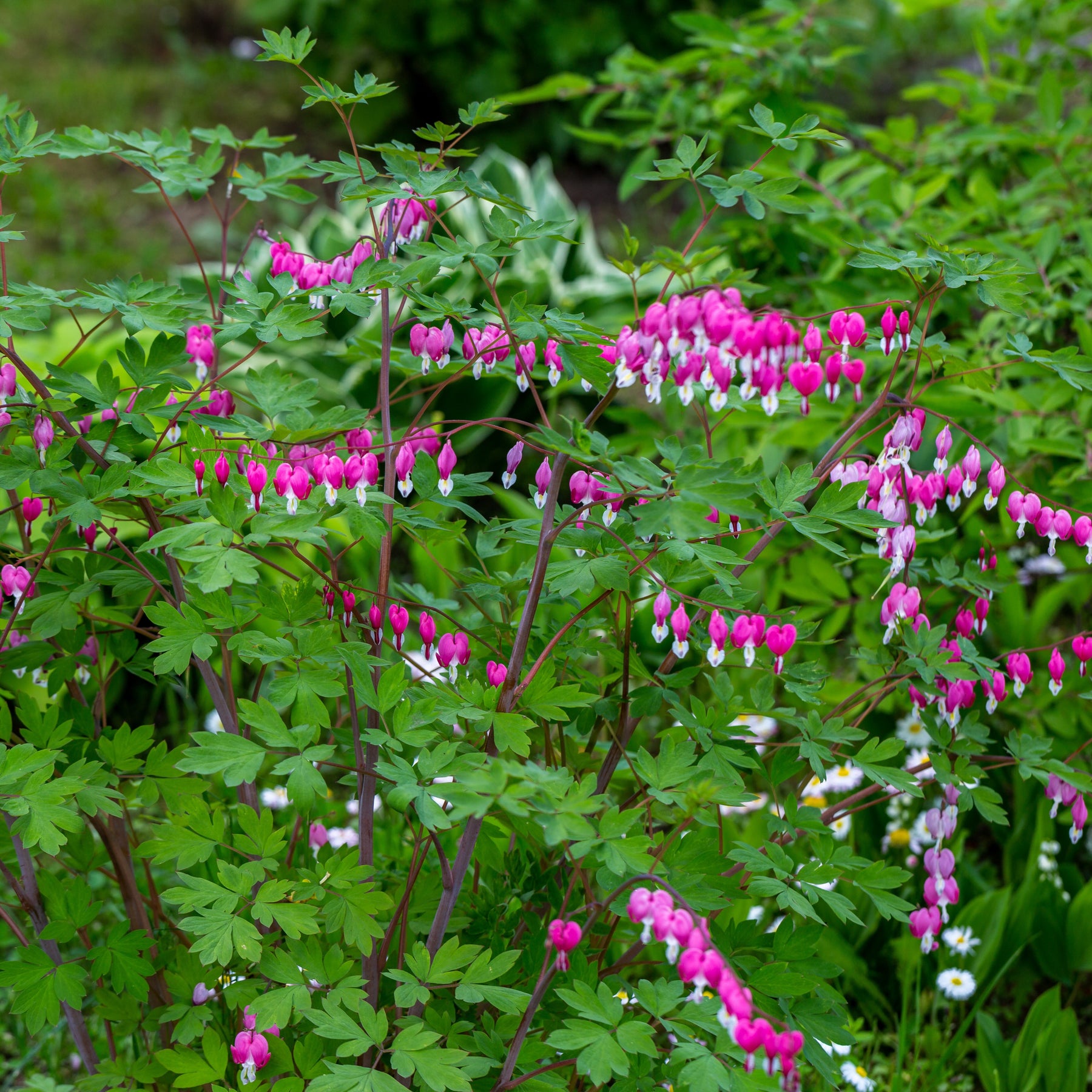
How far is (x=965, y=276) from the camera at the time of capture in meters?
1.39

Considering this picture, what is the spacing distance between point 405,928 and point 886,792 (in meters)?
0.84

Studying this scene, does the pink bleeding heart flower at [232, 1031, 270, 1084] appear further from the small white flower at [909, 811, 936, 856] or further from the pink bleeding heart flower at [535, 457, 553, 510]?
the small white flower at [909, 811, 936, 856]

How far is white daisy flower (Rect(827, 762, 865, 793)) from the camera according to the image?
2861 millimetres

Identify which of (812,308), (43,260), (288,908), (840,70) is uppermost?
(840,70)

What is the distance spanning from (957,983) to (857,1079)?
364mm

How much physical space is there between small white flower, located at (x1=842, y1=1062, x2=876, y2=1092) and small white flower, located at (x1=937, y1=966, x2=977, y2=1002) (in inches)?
10.9

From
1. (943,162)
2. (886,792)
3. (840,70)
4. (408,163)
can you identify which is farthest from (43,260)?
(886,792)

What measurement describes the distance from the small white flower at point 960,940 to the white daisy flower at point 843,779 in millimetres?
517

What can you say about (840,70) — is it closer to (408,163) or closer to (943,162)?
(943,162)

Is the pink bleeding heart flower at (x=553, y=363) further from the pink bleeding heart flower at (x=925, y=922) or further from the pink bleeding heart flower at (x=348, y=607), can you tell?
the pink bleeding heart flower at (x=925, y=922)

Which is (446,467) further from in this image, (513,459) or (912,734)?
(912,734)

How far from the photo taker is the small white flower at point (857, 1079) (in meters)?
2.09

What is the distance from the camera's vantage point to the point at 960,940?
2377 millimetres

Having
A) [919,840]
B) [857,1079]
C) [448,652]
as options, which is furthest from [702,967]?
[919,840]
